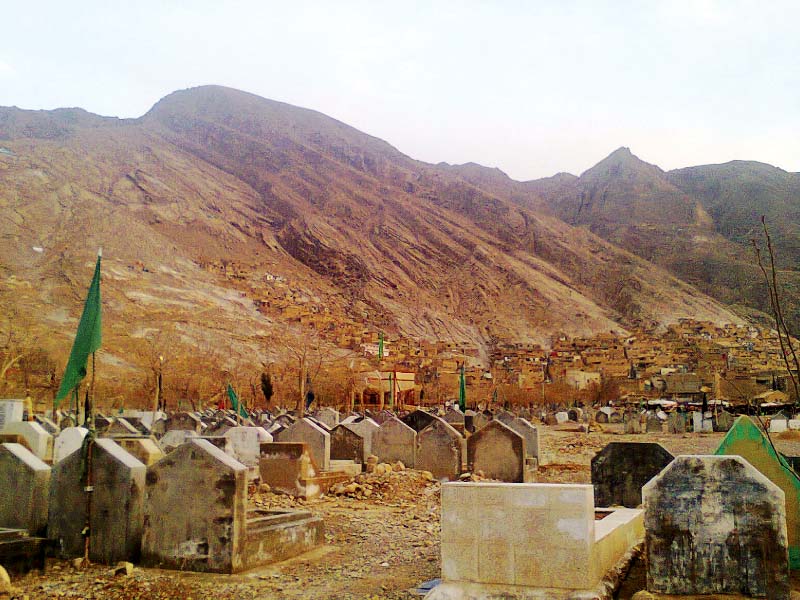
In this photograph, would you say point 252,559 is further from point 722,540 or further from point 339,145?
point 339,145

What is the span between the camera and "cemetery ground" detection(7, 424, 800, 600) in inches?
225

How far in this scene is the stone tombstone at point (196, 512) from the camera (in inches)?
243

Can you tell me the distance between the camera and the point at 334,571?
6.59 metres

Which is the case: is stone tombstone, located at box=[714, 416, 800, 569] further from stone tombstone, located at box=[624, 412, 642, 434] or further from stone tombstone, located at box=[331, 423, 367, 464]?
stone tombstone, located at box=[624, 412, 642, 434]

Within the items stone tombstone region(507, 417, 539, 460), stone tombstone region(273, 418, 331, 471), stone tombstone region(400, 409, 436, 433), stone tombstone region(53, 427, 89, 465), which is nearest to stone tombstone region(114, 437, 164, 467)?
stone tombstone region(53, 427, 89, 465)

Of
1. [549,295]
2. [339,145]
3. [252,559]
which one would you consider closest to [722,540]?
[252,559]

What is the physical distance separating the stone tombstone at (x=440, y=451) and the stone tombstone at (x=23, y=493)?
7.60 m

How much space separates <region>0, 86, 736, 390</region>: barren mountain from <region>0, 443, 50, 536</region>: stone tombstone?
3919 centimetres

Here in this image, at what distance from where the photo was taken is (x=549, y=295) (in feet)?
276

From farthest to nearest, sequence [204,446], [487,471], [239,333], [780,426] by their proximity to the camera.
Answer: [239,333]
[780,426]
[487,471]
[204,446]

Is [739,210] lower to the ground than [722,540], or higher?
higher

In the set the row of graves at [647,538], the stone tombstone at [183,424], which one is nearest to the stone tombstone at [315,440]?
the stone tombstone at [183,424]

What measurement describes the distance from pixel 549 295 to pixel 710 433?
55578 millimetres

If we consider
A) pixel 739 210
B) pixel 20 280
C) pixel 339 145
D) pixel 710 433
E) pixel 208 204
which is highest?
pixel 339 145
